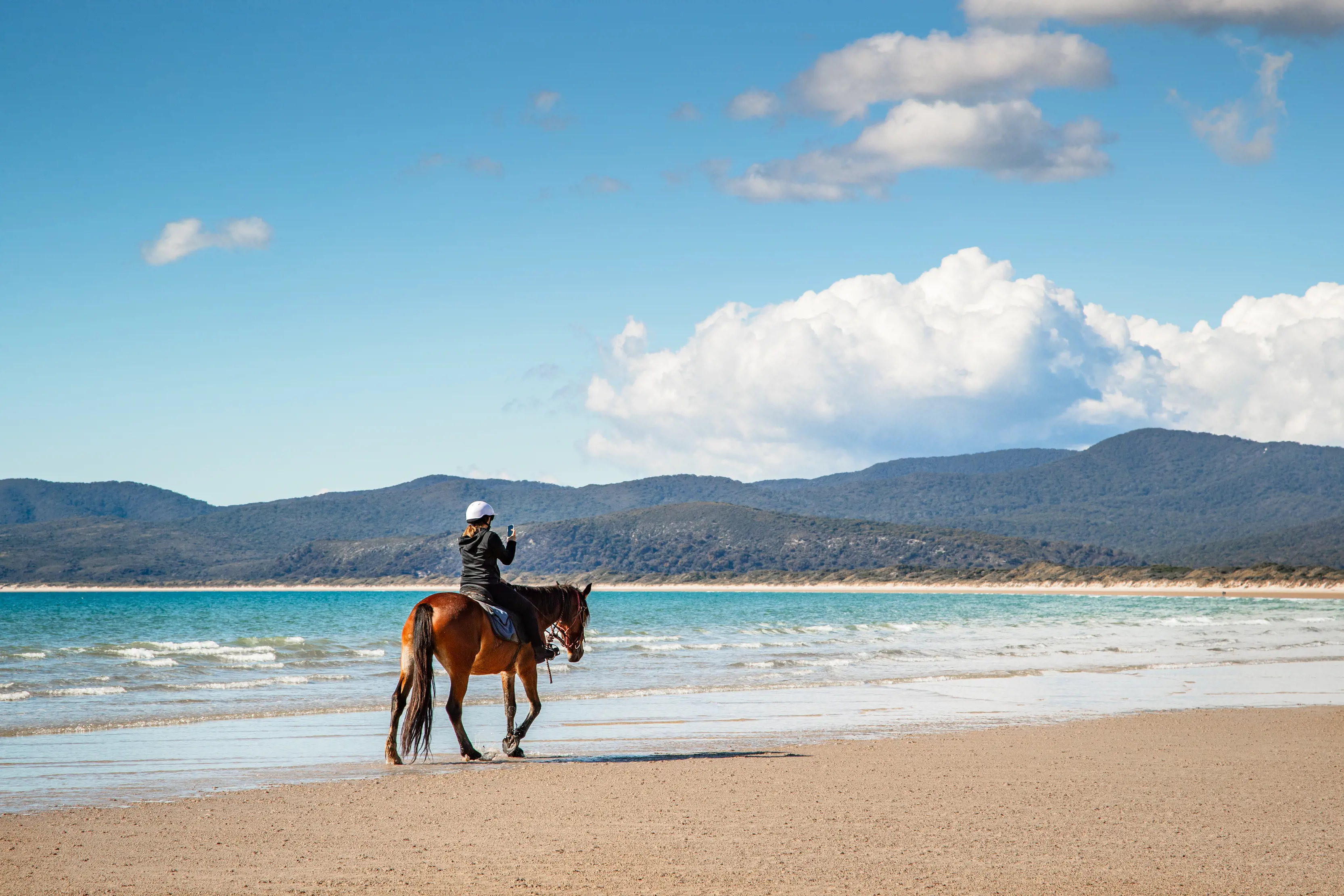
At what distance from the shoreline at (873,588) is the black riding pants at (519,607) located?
5140 centimetres

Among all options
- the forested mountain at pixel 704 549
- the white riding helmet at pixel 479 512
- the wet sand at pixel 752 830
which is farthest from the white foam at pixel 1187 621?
the forested mountain at pixel 704 549

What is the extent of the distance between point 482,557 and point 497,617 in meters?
0.65

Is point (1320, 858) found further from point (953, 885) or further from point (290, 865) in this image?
point (290, 865)

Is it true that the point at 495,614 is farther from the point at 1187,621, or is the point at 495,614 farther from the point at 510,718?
the point at 1187,621

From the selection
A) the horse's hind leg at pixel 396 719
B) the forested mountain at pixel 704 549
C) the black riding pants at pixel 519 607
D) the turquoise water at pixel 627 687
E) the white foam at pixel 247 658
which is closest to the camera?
the horse's hind leg at pixel 396 719

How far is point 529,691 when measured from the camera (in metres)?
12.8

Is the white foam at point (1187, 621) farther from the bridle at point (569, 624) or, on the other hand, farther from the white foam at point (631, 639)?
the bridle at point (569, 624)

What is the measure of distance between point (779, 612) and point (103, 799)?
56.2m

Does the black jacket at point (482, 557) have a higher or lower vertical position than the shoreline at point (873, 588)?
higher

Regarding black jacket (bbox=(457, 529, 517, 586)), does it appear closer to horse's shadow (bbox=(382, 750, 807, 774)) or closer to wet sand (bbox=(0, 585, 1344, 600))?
horse's shadow (bbox=(382, 750, 807, 774))

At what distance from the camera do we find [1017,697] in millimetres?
18312

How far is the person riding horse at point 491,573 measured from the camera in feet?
40.8

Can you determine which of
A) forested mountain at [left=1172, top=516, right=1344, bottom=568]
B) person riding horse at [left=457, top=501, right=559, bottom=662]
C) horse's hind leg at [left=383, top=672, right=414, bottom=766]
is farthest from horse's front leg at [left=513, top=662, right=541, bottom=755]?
forested mountain at [left=1172, top=516, right=1344, bottom=568]

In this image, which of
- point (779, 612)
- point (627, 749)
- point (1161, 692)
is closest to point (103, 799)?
point (627, 749)
